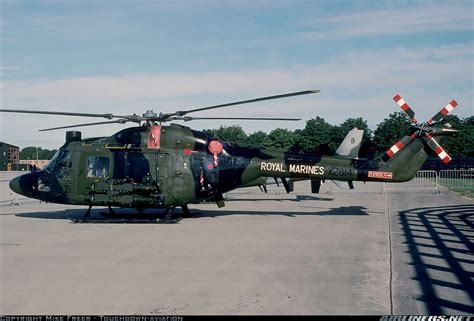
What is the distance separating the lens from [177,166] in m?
17.7

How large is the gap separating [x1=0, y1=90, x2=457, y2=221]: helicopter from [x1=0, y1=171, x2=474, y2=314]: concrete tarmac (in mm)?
1060

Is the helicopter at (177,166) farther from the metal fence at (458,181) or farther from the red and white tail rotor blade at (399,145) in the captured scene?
the metal fence at (458,181)

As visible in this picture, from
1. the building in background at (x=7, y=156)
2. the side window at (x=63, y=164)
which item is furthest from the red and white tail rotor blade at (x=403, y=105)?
the building in background at (x=7, y=156)

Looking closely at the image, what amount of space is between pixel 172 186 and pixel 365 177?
6704 millimetres

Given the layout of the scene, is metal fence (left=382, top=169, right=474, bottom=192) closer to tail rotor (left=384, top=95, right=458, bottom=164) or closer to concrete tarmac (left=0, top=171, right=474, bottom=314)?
tail rotor (left=384, top=95, right=458, bottom=164)

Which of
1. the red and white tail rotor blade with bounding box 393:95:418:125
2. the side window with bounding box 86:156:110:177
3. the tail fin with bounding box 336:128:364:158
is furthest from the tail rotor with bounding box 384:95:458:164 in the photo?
the side window with bounding box 86:156:110:177

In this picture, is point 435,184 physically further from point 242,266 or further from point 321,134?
point 321,134

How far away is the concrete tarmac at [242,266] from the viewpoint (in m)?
7.54

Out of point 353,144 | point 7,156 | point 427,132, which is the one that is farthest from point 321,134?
point 427,132

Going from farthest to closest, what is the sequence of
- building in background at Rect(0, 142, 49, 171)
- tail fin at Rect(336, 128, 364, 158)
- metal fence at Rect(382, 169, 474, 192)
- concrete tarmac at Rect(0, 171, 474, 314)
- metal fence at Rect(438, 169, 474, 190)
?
building in background at Rect(0, 142, 49, 171), metal fence at Rect(438, 169, 474, 190), metal fence at Rect(382, 169, 474, 192), tail fin at Rect(336, 128, 364, 158), concrete tarmac at Rect(0, 171, 474, 314)

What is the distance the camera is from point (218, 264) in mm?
10523

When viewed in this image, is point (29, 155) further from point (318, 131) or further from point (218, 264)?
point (218, 264)

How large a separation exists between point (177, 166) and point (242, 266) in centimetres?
795

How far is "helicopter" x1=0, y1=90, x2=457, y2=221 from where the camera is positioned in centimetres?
1756
